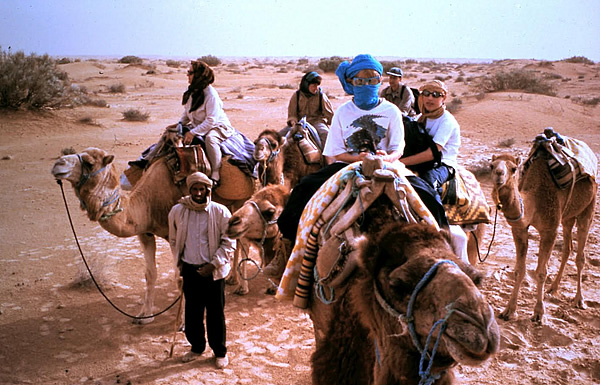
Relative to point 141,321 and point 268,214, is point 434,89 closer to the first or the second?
point 268,214

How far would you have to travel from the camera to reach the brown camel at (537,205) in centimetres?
561

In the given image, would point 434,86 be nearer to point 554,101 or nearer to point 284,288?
point 284,288

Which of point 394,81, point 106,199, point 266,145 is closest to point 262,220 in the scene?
point 106,199

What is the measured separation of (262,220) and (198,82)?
2922 mm

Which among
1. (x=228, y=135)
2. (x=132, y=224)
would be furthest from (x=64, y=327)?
(x=228, y=135)

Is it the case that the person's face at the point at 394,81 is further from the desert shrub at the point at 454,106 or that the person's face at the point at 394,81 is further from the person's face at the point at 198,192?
the desert shrub at the point at 454,106

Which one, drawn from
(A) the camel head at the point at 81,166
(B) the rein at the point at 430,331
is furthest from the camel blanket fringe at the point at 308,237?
(A) the camel head at the point at 81,166

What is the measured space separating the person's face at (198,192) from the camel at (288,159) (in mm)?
2913

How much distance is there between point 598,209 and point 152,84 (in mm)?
32186

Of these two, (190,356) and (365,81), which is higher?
(365,81)

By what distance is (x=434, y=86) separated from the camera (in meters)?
4.95

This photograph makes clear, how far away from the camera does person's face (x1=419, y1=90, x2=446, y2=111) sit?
16.1 ft

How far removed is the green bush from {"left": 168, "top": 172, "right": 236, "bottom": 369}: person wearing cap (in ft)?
55.5

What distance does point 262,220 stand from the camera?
16.3ft
